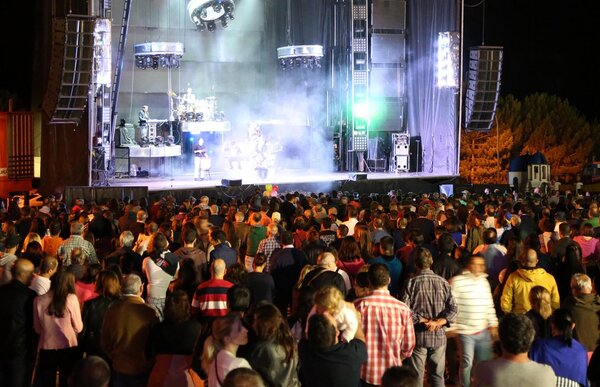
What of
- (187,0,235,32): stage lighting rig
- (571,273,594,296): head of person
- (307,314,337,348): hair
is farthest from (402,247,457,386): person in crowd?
(187,0,235,32): stage lighting rig

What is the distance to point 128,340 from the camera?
5.89 metres

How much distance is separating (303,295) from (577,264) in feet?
10.7

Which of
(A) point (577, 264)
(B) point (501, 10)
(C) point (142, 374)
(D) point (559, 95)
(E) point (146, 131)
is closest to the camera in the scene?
(C) point (142, 374)

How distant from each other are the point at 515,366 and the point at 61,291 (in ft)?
10.6

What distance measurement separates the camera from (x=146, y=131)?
26.1 metres

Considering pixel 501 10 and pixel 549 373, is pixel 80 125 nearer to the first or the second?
pixel 549 373

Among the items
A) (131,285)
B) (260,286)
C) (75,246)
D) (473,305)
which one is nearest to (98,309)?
(131,285)

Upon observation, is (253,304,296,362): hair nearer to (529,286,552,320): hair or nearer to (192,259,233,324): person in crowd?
(192,259,233,324): person in crowd

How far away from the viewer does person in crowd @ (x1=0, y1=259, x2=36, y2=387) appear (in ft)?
21.8

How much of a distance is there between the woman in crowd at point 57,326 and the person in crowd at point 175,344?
1.01m

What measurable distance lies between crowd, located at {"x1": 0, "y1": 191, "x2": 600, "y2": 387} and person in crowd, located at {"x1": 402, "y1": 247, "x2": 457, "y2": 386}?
0.4 inches

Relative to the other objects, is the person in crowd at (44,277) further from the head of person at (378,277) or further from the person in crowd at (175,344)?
the head of person at (378,277)

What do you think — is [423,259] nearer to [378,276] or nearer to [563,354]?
[378,276]

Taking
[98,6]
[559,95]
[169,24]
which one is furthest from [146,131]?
[559,95]
